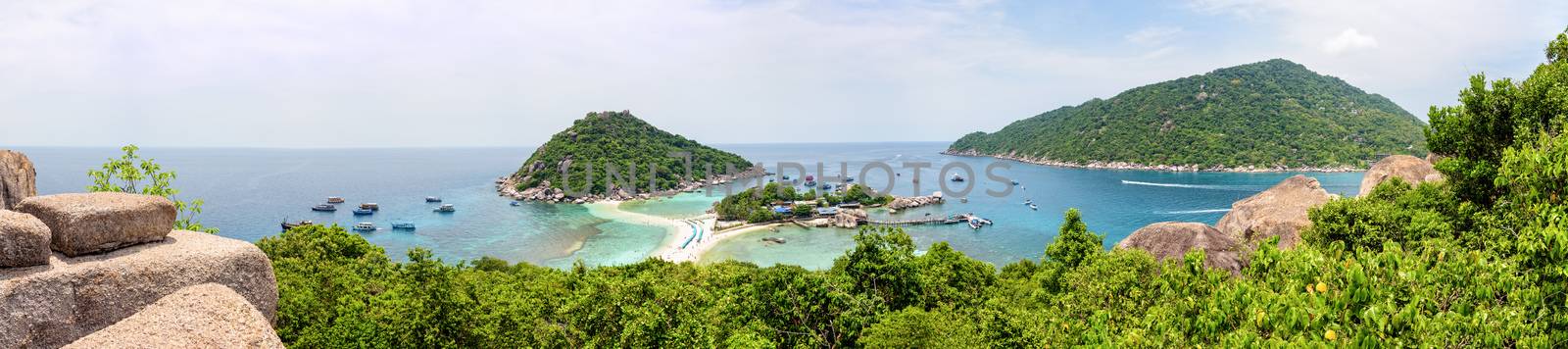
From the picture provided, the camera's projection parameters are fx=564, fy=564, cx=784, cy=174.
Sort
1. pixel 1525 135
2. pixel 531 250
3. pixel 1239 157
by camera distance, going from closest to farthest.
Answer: pixel 1525 135, pixel 531 250, pixel 1239 157

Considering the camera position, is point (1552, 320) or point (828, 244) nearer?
point (1552, 320)

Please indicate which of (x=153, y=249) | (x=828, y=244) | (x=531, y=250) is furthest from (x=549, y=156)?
(x=153, y=249)

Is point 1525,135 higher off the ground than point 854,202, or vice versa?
point 1525,135

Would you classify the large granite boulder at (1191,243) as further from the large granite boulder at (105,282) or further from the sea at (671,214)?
the large granite boulder at (105,282)

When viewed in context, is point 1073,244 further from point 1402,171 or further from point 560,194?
point 560,194

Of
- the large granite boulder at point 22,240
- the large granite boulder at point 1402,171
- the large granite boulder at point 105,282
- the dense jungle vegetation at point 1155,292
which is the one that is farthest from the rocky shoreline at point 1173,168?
the large granite boulder at point 22,240

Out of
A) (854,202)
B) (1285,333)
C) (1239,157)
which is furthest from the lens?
(1239,157)

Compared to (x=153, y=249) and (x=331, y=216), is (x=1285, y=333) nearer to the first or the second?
Result: (x=153, y=249)

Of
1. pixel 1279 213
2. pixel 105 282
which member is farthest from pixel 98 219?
pixel 1279 213
